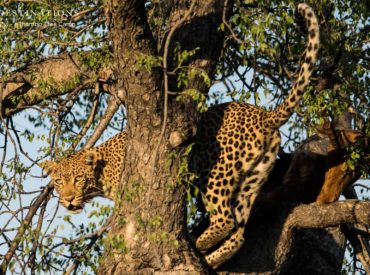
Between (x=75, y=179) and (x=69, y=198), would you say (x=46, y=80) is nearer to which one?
(x=75, y=179)

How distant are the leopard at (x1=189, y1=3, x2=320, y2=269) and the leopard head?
64.6 inches

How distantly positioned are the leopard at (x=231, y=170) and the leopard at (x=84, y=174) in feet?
4.66

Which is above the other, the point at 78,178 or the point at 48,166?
the point at 48,166

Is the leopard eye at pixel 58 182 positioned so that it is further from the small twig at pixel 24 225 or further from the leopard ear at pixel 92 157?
the leopard ear at pixel 92 157

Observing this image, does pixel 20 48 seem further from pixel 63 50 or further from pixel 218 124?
pixel 218 124

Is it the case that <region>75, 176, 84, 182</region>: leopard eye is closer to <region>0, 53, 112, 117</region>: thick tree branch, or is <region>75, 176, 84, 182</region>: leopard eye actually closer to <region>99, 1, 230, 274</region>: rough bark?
<region>0, 53, 112, 117</region>: thick tree branch

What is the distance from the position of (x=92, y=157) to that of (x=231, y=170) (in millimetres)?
1881

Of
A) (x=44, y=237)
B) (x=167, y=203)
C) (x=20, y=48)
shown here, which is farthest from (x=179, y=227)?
(x=20, y=48)

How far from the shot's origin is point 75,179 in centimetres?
1087

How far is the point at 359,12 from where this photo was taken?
969 cm

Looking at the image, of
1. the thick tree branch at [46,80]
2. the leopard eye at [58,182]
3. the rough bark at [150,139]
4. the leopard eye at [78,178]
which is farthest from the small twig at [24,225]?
the thick tree branch at [46,80]

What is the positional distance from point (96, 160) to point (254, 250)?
2.09 metres

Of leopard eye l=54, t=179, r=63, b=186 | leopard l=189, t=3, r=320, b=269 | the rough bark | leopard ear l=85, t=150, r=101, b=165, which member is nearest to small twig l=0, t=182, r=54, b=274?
leopard eye l=54, t=179, r=63, b=186

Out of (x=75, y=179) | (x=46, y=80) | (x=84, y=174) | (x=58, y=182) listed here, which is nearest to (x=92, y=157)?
(x=84, y=174)
